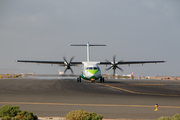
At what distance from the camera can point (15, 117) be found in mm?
8289

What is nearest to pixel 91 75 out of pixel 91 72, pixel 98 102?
pixel 91 72

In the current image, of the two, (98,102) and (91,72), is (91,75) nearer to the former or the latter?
(91,72)

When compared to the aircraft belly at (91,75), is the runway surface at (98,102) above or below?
below

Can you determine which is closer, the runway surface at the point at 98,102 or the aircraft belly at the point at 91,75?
the runway surface at the point at 98,102

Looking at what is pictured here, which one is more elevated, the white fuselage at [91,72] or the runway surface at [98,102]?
the white fuselage at [91,72]

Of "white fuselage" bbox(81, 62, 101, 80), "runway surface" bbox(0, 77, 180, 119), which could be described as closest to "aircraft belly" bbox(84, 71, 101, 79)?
"white fuselage" bbox(81, 62, 101, 80)

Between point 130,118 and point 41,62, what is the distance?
150ft

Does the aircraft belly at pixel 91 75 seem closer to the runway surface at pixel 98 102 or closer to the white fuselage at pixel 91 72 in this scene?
the white fuselage at pixel 91 72

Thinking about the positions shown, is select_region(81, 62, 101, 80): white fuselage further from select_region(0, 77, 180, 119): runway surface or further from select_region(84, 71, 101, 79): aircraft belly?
select_region(0, 77, 180, 119): runway surface

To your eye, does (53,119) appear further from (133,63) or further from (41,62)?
(133,63)

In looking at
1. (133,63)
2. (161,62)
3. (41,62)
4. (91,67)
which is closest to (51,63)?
(41,62)

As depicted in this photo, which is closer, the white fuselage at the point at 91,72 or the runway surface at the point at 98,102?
the runway surface at the point at 98,102

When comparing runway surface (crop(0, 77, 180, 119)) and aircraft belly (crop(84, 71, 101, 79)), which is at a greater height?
aircraft belly (crop(84, 71, 101, 79))

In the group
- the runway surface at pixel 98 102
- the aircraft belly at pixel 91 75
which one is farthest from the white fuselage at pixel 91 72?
the runway surface at pixel 98 102
